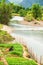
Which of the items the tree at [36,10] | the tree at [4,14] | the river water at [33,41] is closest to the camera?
the river water at [33,41]

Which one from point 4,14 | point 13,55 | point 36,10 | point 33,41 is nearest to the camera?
point 13,55

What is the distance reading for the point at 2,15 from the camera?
66.7 meters

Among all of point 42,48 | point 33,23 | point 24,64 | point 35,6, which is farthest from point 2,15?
point 24,64

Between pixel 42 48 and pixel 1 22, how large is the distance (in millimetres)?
36621

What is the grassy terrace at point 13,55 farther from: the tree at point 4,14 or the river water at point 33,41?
the tree at point 4,14

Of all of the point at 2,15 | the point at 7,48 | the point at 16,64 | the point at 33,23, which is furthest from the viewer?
the point at 33,23

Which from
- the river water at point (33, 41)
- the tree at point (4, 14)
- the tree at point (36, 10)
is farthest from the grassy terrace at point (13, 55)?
the tree at point (36, 10)

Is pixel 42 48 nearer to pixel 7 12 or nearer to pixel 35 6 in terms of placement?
pixel 7 12

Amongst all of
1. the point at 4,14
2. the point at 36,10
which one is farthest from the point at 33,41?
the point at 36,10

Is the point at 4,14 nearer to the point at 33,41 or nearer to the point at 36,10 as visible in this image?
the point at 36,10

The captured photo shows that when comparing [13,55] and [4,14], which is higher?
[13,55]

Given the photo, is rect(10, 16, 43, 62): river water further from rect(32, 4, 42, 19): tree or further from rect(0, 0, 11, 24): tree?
rect(32, 4, 42, 19): tree

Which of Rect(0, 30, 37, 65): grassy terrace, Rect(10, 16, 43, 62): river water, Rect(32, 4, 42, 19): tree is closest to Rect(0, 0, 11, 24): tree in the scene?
Rect(10, 16, 43, 62): river water

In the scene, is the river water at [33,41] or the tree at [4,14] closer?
the river water at [33,41]
